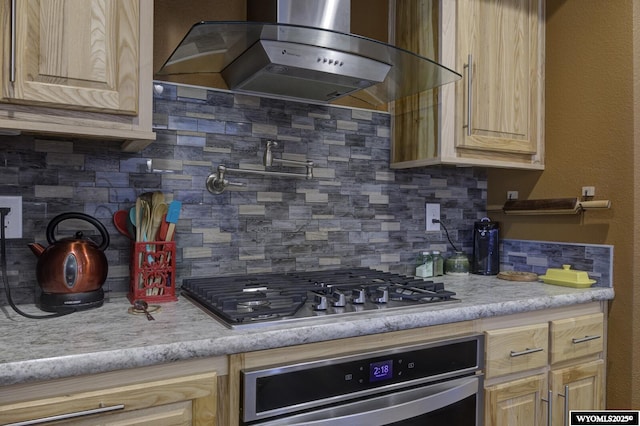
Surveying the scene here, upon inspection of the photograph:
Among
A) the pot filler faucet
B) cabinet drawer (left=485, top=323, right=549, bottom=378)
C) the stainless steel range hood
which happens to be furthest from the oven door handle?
the stainless steel range hood

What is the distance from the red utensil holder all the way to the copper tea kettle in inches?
4.1

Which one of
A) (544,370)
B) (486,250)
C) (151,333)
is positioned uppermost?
(486,250)

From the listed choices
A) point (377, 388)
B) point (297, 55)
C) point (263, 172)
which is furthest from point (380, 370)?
point (297, 55)

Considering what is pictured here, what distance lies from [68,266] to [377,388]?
901mm

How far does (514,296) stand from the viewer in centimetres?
158

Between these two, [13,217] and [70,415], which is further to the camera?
[13,217]

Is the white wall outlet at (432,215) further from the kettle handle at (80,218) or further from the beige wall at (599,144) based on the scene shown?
the kettle handle at (80,218)

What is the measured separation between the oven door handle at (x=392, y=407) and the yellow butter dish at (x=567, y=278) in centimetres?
70

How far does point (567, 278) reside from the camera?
182 centimetres

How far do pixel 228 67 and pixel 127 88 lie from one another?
45 centimetres

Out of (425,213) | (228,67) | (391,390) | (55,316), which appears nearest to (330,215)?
(425,213)

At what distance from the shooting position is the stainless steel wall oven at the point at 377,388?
1.07 meters

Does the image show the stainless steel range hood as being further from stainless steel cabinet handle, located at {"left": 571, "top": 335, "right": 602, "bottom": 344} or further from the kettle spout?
stainless steel cabinet handle, located at {"left": 571, "top": 335, "right": 602, "bottom": 344}

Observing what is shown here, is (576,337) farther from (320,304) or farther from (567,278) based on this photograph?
(320,304)
